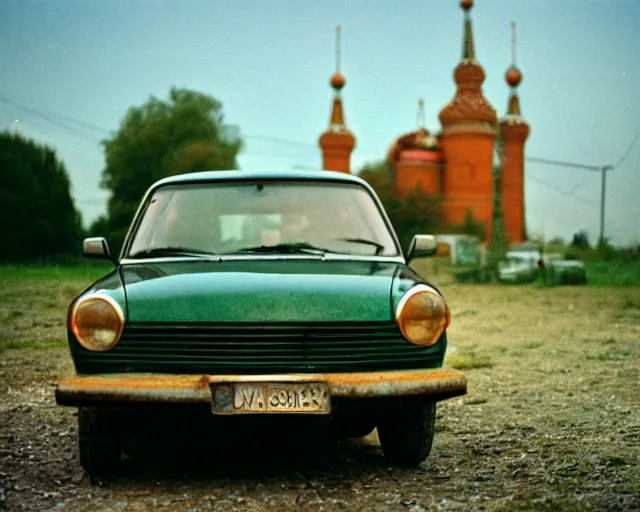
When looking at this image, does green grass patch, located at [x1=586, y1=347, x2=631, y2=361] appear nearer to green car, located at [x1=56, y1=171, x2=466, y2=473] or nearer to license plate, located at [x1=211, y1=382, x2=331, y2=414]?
green car, located at [x1=56, y1=171, x2=466, y2=473]

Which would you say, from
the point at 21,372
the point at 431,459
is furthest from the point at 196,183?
the point at 21,372

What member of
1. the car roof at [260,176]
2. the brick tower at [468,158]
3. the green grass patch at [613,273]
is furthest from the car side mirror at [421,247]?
the brick tower at [468,158]

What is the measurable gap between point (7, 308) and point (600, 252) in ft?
72.9

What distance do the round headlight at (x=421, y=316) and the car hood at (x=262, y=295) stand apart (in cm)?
6

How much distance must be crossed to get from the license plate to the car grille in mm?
91

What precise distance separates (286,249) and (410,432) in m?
1.15

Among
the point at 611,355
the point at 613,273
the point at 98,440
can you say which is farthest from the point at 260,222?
the point at 613,273

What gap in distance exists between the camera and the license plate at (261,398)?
3.89 m

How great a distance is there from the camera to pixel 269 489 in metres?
4.27

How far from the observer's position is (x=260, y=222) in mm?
5012

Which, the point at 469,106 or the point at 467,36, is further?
the point at 467,36

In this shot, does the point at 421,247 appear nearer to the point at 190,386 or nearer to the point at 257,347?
the point at 257,347

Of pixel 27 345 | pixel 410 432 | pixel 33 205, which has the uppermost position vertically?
pixel 33 205

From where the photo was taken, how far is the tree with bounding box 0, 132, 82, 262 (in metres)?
49.8
